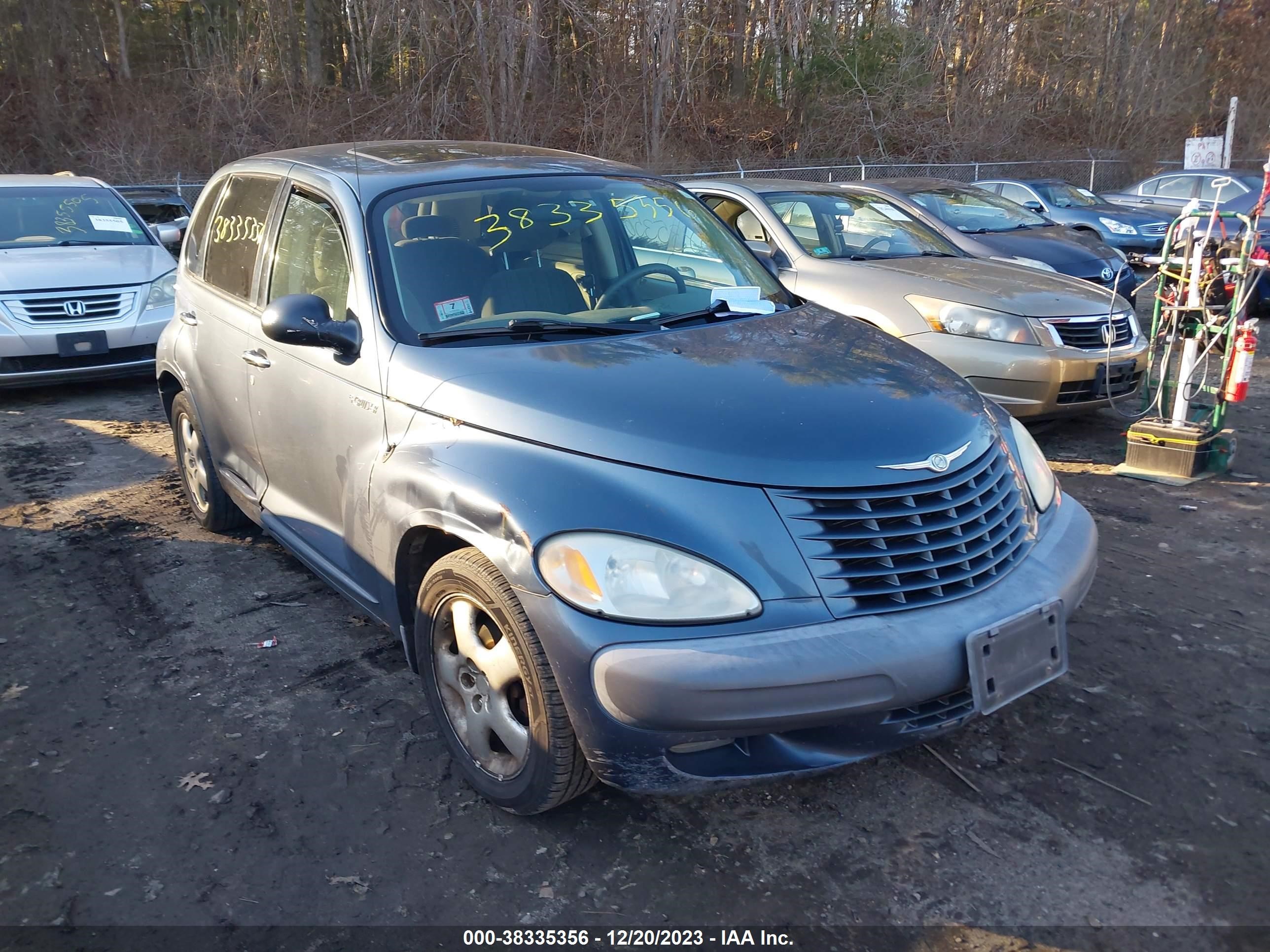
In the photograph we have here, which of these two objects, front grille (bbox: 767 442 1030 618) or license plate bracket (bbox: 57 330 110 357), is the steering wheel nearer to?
front grille (bbox: 767 442 1030 618)

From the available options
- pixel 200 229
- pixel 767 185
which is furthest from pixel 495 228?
pixel 767 185

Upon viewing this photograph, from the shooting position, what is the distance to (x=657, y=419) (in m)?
2.70

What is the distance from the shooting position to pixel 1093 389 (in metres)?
6.35

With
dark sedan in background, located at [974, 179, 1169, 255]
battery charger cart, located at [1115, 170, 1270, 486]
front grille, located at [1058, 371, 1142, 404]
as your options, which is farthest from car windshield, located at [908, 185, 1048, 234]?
battery charger cart, located at [1115, 170, 1270, 486]

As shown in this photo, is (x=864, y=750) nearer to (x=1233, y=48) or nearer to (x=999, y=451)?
(x=999, y=451)

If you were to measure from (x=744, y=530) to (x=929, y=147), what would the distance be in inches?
1100

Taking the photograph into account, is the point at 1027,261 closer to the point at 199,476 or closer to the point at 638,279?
the point at 638,279

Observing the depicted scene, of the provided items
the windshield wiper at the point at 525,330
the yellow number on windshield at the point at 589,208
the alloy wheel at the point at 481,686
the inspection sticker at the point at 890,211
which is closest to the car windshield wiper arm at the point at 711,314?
the windshield wiper at the point at 525,330

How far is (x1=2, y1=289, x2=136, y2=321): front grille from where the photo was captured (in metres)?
7.83

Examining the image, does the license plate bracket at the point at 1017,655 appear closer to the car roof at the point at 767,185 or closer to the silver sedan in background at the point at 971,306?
the silver sedan in background at the point at 971,306

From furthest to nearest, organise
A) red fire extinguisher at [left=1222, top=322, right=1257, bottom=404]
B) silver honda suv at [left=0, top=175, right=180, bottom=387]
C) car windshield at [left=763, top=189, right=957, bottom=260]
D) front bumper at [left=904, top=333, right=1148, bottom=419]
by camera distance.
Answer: silver honda suv at [left=0, top=175, right=180, bottom=387] → car windshield at [left=763, top=189, right=957, bottom=260] → front bumper at [left=904, top=333, right=1148, bottom=419] → red fire extinguisher at [left=1222, top=322, right=1257, bottom=404]

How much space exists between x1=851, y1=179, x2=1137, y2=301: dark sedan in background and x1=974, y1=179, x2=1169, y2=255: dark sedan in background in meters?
3.21

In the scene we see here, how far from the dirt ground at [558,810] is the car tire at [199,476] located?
61 cm

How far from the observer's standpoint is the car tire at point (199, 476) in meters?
4.81
